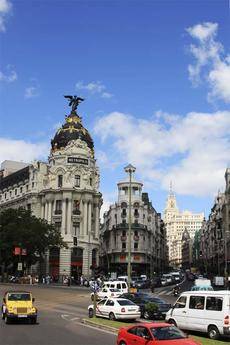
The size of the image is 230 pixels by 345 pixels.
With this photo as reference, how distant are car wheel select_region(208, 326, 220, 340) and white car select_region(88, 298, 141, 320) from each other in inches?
315

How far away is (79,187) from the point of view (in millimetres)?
108688

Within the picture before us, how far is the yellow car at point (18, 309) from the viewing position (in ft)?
95.2

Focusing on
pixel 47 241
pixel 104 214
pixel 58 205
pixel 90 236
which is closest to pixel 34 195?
pixel 58 205

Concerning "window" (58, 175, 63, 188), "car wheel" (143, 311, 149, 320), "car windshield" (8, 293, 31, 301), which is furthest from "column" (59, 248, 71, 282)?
"car windshield" (8, 293, 31, 301)

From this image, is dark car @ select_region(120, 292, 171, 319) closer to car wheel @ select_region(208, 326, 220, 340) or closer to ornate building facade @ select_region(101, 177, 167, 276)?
car wheel @ select_region(208, 326, 220, 340)

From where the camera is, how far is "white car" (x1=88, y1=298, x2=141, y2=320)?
103 feet

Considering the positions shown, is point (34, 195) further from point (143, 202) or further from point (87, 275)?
point (143, 202)

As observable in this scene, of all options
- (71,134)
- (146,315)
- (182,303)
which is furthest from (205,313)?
(71,134)

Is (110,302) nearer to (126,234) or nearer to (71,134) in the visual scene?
(71,134)

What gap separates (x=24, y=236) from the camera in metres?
87.6

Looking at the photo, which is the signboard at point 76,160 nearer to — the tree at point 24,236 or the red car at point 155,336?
the tree at point 24,236

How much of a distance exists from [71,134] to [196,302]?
88564mm

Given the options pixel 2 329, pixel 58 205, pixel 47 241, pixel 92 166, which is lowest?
pixel 2 329

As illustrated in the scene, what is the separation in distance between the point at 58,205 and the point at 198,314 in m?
85.2
